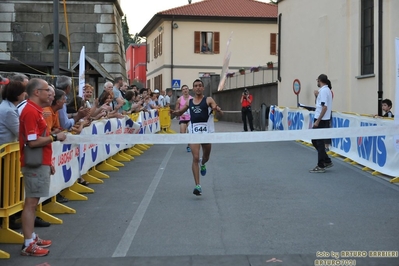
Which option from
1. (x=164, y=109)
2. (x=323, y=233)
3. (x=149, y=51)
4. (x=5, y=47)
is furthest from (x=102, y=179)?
(x=149, y=51)

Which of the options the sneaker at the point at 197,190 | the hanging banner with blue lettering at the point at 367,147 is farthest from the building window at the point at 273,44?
the sneaker at the point at 197,190

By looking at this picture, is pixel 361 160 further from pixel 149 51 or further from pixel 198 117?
pixel 149 51

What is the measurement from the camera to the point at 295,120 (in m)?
22.1

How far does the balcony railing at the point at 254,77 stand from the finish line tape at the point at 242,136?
26.6 metres

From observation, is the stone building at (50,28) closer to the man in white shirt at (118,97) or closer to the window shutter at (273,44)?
the man in white shirt at (118,97)

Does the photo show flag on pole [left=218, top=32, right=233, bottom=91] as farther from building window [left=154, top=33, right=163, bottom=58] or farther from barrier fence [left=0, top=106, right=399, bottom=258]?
barrier fence [left=0, top=106, right=399, bottom=258]

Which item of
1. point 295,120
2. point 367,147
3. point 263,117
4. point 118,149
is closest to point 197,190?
point 367,147

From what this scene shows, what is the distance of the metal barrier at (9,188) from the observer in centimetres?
739

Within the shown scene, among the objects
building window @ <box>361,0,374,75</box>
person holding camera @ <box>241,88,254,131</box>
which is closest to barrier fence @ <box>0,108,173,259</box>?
building window @ <box>361,0,374,75</box>

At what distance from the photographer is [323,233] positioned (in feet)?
25.5

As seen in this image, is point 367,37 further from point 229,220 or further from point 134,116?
point 229,220

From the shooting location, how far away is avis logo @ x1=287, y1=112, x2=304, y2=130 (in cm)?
2133

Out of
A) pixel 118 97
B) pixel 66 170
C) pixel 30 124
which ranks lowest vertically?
pixel 66 170

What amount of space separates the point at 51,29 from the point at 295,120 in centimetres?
1357
